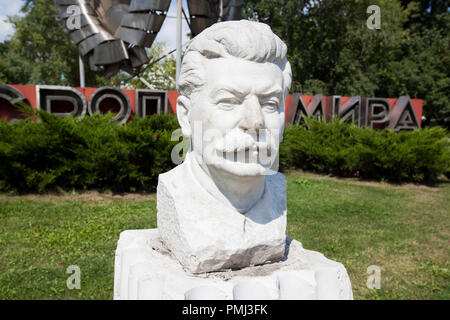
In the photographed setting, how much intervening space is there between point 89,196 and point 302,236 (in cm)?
343

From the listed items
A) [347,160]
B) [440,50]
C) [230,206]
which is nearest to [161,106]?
[347,160]

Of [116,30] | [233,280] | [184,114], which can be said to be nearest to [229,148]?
[184,114]

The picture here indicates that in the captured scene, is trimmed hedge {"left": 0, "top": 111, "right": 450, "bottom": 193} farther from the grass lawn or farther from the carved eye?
the carved eye

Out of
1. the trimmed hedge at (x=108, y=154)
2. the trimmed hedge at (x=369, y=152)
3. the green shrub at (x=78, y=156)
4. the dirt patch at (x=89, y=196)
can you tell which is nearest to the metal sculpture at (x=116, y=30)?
the trimmed hedge at (x=108, y=154)

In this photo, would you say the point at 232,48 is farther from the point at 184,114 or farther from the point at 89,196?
the point at 89,196

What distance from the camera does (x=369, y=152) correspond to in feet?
24.2

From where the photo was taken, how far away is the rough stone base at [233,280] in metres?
1.73

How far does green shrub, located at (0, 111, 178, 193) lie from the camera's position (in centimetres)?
546

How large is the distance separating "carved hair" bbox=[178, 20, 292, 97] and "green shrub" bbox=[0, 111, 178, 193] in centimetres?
404

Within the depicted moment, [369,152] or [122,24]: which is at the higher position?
[122,24]

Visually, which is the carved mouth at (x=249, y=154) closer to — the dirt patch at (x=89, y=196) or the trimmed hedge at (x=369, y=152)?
the dirt patch at (x=89, y=196)

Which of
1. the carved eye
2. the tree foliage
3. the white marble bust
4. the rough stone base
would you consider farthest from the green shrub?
the tree foliage

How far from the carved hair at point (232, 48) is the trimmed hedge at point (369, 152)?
20.1 feet
